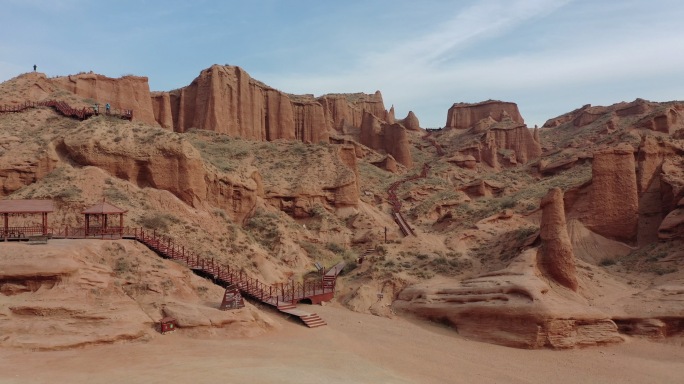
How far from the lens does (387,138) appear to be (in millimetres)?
90438

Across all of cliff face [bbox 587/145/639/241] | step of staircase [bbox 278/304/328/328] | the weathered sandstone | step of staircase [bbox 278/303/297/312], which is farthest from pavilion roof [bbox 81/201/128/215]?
cliff face [bbox 587/145/639/241]

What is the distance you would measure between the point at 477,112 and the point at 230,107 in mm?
65266

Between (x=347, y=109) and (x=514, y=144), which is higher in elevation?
(x=347, y=109)

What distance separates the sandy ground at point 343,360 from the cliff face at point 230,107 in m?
42.8

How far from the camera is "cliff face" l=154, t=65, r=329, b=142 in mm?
61125

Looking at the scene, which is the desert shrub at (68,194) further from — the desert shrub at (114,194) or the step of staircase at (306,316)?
the step of staircase at (306,316)

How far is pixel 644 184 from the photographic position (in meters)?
33.0

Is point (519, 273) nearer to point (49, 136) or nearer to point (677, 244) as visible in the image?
point (677, 244)

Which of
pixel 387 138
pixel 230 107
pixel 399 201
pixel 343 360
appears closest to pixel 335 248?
pixel 399 201

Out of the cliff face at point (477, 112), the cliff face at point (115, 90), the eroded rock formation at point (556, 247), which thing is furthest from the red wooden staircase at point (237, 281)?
the cliff face at point (477, 112)

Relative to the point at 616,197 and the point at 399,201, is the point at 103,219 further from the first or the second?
the point at 399,201

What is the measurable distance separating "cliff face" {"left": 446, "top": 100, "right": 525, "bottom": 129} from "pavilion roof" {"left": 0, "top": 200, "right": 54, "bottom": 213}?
3774 inches

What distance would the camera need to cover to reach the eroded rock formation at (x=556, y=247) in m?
24.3

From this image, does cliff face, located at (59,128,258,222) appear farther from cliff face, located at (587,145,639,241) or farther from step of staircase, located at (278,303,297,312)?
cliff face, located at (587,145,639,241)
